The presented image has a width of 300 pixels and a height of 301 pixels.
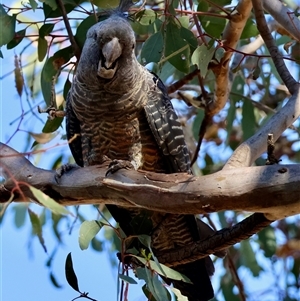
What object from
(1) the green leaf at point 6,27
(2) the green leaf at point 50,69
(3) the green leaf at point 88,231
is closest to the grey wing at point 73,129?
(2) the green leaf at point 50,69

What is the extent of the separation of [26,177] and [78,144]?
0.63 metres

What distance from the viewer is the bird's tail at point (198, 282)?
2705mm

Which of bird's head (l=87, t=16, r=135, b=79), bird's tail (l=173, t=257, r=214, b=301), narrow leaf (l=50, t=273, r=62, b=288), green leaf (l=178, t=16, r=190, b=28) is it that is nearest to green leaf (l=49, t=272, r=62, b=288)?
narrow leaf (l=50, t=273, r=62, b=288)

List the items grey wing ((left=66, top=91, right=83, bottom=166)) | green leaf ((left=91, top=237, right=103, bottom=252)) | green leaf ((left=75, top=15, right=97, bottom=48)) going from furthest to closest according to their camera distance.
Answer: green leaf ((left=91, top=237, right=103, bottom=252)) < grey wing ((left=66, top=91, right=83, bottom=166)) < green leaf ((left=75, top=15, right=97, bottom=48))

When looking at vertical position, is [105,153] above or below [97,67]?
below

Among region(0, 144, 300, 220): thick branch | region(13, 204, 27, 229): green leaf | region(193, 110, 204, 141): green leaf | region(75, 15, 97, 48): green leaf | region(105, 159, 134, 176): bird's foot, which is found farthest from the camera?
region(13, 204, 27, 229): green leaf

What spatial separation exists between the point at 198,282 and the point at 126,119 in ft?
Result: 2.45

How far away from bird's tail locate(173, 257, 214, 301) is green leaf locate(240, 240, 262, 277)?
77 cm

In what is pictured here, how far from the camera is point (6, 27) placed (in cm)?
242

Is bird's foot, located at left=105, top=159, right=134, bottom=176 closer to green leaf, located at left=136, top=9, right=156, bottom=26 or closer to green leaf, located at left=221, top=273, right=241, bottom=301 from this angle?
green leaf, located at left=136, top=9, right=156, bottom=26

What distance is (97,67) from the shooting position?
8.33 ft

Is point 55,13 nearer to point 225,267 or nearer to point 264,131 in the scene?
point 264,131

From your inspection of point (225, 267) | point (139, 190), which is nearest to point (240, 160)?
point (139, 190)

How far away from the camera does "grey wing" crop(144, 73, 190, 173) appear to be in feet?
8.80
